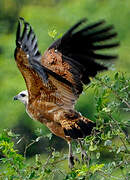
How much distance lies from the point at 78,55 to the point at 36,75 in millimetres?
396

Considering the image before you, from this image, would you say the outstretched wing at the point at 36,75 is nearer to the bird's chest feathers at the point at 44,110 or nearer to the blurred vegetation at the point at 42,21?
the bird's chest feathers at the point at 44,110

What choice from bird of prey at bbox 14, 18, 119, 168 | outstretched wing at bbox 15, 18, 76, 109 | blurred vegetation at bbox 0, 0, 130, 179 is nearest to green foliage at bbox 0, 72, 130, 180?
bird of prey at bbox 14, 18, 119, 168

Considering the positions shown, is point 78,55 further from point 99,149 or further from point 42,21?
point 42,21

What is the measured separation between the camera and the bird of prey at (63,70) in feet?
19.3

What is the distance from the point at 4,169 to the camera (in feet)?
17.0

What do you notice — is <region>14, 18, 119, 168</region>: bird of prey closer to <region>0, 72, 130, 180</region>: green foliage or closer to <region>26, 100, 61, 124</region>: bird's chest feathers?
<region>26, 100, 61, 124</region>: bird's chest feathers

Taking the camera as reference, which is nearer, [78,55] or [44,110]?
[78,55]

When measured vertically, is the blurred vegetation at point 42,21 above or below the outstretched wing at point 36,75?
above

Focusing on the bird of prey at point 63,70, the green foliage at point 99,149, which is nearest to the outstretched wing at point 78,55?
the bird of prey at point 63,70

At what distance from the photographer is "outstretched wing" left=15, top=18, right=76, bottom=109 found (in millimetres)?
5855

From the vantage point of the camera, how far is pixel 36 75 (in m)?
6.11

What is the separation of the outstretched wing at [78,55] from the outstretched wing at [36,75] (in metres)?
0.09

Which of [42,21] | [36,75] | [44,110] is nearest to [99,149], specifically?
[36,75]

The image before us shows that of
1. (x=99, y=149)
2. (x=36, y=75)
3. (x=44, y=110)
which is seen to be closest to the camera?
(x=99, y=149)
